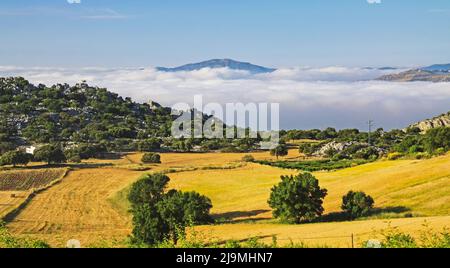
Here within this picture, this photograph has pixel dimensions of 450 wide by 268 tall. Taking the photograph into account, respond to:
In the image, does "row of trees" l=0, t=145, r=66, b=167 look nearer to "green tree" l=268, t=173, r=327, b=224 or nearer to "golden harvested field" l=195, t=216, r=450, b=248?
"golden harvested field" l=195, t=216, r=450, b=248

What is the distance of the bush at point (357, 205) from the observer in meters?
44.4

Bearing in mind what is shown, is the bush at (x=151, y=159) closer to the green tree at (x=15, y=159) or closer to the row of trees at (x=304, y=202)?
the green tree at (x=15, y=159)

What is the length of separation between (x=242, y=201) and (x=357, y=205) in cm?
1645

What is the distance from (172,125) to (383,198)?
136 metres

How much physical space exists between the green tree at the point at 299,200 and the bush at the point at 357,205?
7.43 feet

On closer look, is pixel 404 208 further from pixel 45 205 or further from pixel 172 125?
pixel 172 125

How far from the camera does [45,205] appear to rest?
58562 millimetres

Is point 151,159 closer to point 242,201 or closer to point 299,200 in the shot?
point 242,201

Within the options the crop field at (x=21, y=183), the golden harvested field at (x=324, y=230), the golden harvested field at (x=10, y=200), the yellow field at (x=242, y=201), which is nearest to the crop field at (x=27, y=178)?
A: the crop field at (x=21, y=183)

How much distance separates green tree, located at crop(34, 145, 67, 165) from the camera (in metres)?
89.5

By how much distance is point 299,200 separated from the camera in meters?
44.7

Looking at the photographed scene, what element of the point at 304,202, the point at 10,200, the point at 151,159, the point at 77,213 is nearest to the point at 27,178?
the point at 10,200
